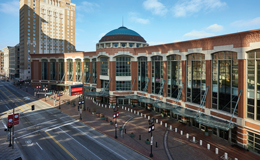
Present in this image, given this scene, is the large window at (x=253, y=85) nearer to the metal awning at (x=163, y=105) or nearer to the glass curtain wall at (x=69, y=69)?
the metal awning at (x=163, y=105)

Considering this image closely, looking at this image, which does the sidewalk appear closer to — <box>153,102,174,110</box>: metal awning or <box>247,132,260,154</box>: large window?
<box>247,132,260,154</box>: large window

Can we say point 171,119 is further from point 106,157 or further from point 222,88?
point 106,157

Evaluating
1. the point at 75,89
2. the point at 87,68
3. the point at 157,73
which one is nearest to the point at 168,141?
the point at 157,73

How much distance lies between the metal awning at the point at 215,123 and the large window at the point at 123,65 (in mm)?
27457

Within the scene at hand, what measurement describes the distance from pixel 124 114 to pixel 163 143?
1723 centimetres

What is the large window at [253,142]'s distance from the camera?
2203 cm

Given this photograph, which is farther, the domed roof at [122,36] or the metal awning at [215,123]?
the domed roof at [122,36]

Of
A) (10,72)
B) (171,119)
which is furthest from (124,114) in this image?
(10,72)

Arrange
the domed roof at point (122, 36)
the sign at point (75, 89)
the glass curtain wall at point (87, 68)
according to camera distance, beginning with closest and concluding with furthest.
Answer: the sign at point (75, 89) → the domed roof at point (122, 36) → the glass curtain wall at point (87, 68)

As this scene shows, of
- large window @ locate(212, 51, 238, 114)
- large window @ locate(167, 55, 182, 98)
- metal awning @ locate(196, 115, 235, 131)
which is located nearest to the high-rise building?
large window @ locate(167, 55, 182, 98)

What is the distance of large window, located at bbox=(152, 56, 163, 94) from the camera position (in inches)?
1623

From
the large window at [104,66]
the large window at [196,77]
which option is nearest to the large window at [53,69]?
the large window at [104,66]

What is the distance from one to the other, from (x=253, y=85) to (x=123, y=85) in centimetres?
3361

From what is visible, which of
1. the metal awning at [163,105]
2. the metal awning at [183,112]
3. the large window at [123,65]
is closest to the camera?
the metal awning at [183,112]
